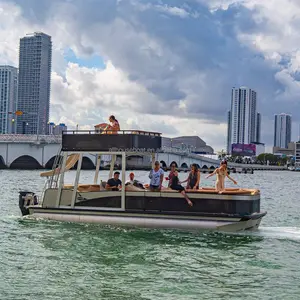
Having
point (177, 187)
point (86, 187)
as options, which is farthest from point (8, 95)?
point (177, 187)

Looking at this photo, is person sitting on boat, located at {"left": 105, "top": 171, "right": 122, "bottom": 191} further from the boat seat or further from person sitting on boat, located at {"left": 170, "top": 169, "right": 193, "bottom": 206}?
person sitting on boat, located at {"left": 170, "top": 169, "right": 193, "bottom": 206}

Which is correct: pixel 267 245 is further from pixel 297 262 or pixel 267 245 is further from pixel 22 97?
pixel 22 97

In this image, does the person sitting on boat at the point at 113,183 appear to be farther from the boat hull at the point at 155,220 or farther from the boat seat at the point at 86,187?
the boat hull at the point at 155,220

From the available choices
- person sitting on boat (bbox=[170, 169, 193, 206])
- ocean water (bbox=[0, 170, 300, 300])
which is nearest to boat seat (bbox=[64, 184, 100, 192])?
ocean water (bbox=[0, 170, 300, 300])

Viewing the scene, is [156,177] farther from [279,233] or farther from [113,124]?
[279,233]

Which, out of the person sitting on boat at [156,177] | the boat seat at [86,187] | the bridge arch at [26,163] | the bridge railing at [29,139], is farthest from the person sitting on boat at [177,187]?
the bridge arch at [26,163]

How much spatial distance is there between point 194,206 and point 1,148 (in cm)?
8572

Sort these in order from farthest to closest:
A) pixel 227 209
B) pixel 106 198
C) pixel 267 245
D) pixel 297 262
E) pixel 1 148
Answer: pixel 1 148
pixel 106 198
pixel 227 209
pixel 267 245
pixel 297 262

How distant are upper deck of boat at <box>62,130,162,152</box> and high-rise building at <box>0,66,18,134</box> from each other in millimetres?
148009

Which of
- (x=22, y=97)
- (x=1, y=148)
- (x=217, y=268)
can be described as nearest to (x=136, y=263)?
(x=217, y=268)

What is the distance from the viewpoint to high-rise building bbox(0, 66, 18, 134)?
166 meters

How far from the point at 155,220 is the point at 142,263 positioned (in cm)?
451

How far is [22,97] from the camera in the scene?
187000 mm

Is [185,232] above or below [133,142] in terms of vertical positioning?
below
